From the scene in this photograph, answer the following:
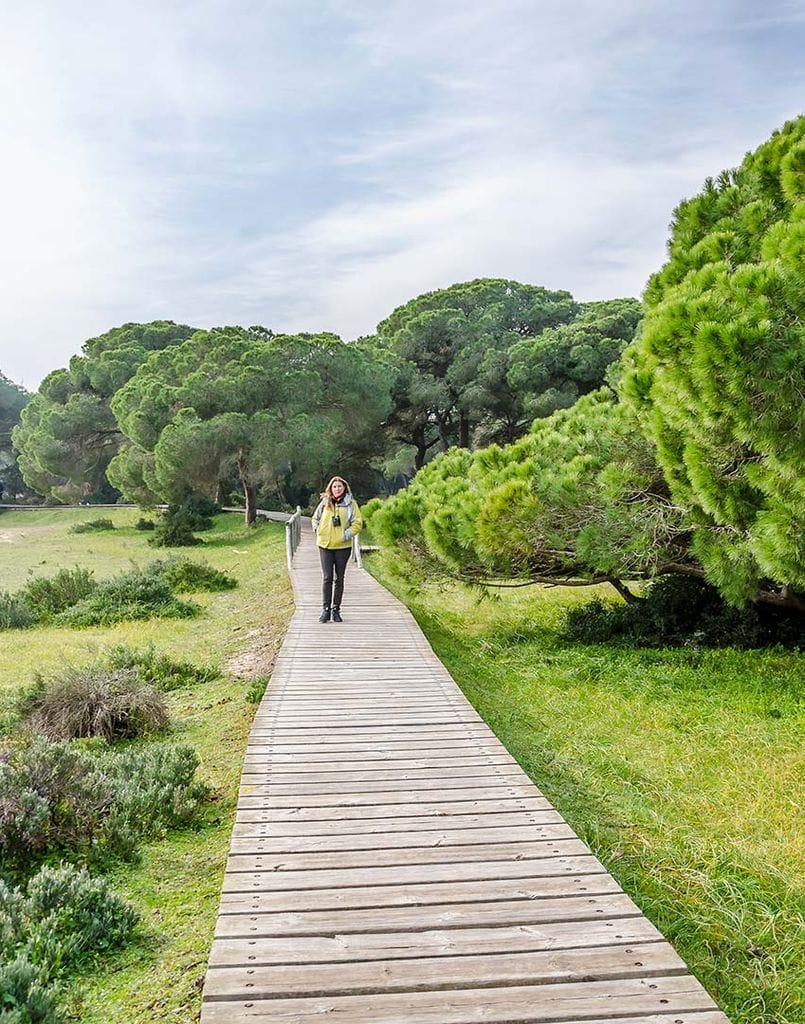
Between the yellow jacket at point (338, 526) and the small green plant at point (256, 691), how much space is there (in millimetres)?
1761

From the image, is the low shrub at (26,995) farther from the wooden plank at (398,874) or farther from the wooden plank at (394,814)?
the wooden plank at (394,814)

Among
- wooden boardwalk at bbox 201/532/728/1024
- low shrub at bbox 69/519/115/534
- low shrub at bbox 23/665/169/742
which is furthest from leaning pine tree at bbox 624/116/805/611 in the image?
low shrub at bbox 69/519/115/534

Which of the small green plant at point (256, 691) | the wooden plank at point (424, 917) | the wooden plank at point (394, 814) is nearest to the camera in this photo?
the wooden plank at point (424, 917)

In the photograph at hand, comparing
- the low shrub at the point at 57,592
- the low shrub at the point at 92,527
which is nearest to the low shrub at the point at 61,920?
the low shrub at the point at 57,592

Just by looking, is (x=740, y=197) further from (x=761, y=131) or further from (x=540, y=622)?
(x=540, y=622)

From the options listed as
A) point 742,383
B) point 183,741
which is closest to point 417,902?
point 742,383

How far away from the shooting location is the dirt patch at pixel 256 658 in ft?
29.9

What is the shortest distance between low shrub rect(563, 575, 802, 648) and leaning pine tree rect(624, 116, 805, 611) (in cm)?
228

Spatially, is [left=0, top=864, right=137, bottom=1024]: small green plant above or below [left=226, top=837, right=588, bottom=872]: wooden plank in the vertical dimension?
below

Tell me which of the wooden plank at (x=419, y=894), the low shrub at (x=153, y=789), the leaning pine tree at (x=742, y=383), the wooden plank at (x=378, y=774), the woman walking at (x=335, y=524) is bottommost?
the low shrub at (x=153, y=789)

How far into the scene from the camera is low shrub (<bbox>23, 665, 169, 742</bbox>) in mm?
6887

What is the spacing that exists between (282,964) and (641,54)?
1068 cm

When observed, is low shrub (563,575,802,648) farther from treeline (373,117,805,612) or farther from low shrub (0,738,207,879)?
low shrub (0,738,207,879)

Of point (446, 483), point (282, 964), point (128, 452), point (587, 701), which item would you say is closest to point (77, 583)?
point (446, 483)
